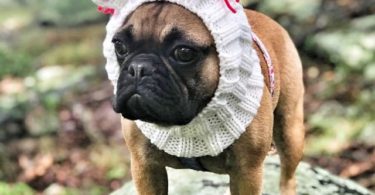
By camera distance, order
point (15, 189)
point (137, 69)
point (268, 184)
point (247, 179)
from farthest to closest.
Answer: point (15, 189) → point (268, 184) → point (247, 179) → point (137, 69)

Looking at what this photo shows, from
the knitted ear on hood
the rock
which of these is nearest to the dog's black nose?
the knitted ear on hood

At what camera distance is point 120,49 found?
2.61 metres

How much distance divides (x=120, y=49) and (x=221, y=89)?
369 mm

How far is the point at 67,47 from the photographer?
30.6ft

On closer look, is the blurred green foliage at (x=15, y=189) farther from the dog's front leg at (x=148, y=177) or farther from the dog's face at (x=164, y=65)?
the dog's face at (x=164, y=65)

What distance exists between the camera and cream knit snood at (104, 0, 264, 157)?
2.59 metres

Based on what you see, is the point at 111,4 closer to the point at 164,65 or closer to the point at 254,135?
the point at 164,65

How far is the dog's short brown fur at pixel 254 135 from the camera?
8.49 feet

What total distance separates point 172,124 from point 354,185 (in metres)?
2.25

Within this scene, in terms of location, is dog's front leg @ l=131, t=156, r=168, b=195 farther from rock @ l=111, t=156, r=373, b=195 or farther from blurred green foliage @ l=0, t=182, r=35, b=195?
blurred green foliage @ l=0, t=182, r=35, b=195

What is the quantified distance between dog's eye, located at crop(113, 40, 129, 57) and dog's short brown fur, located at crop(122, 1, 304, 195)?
0.25ft

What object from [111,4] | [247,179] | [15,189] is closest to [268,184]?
[247,179]

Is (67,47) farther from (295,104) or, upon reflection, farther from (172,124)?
(172,124)

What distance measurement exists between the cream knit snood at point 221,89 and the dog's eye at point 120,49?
0.06 meters
